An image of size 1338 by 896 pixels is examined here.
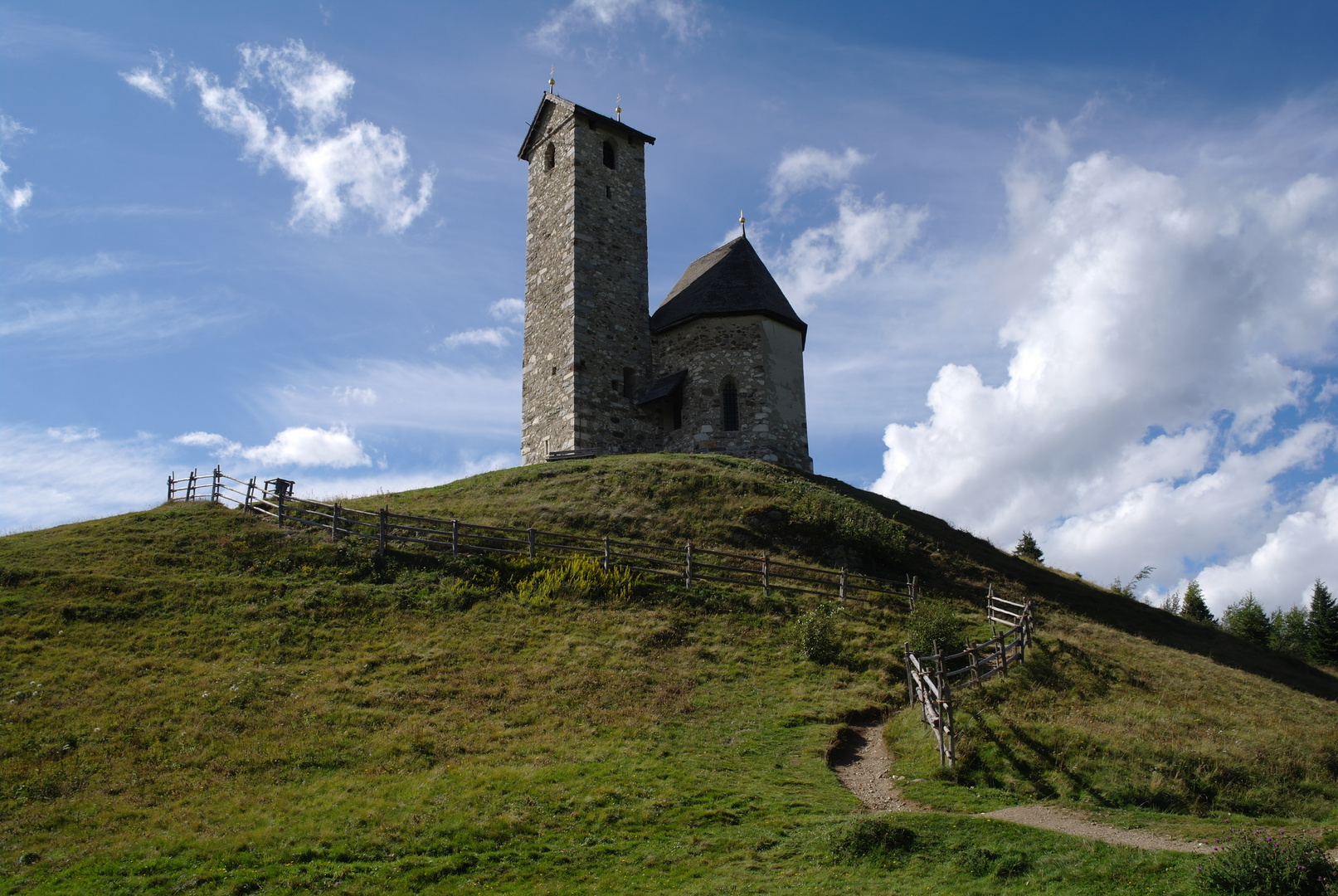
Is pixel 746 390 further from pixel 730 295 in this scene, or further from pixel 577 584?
pixel 577 584

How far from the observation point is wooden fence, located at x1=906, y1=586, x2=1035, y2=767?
49.0ft

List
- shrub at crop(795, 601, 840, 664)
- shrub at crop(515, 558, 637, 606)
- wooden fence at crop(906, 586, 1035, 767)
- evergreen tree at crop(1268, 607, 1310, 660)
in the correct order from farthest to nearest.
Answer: evergreen tree at crop(1268, 607, 1310, 660), shrub at crop(515, 558, 637, 606), shrub at crop(795, 601, 840, 664), wooden fence at crop(906, 586, 1035, 767)

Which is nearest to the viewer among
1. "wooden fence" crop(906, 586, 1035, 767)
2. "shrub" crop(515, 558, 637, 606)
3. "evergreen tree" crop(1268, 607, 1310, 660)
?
"wooden fence" crop(906, 586, 1035, 767)

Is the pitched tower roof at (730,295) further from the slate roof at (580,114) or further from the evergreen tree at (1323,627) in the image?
the evergreen tree at (1323,627)

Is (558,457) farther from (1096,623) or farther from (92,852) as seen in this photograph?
(92,852)

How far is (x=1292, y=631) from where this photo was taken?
158ft

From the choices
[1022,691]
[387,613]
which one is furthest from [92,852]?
[1022,691]

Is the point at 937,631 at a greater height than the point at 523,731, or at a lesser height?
greater

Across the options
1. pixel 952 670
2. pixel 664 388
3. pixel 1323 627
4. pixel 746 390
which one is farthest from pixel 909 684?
pixel 1323 627

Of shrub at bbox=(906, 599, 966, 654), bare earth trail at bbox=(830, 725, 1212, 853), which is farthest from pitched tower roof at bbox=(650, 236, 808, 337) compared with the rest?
bare earth trail at bbox=(830, 725, 1212, 853)

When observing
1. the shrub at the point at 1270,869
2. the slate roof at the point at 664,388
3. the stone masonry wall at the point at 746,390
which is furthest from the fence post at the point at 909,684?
the slate roof at the point at 664,388

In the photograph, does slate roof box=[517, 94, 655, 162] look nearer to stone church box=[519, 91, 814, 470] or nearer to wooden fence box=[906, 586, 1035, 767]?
stone church box=[519, 91, 814, 470]

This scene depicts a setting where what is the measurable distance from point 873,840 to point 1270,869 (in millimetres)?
4329

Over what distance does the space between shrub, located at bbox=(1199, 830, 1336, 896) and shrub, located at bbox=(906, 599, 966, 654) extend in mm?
9670
